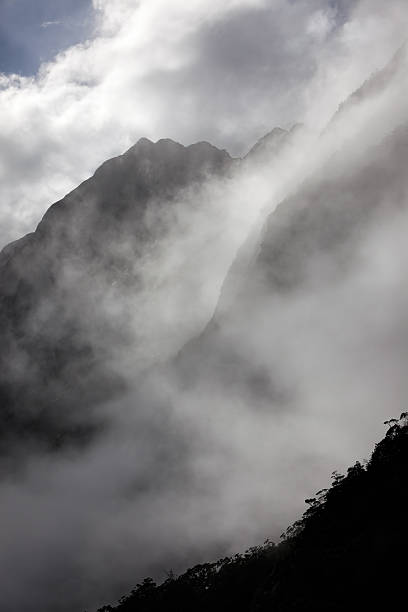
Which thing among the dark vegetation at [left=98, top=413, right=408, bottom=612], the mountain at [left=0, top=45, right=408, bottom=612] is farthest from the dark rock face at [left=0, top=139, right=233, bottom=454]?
the dark vegetation at [left=98, top=413, right=408, bottom=612]

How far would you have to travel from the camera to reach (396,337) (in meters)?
101

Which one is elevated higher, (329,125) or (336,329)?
(329,125)

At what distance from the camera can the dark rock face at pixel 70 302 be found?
172500 millimetres

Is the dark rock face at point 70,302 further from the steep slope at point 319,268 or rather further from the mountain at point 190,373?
the steep slope at point 319,268

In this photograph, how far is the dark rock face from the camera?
172m

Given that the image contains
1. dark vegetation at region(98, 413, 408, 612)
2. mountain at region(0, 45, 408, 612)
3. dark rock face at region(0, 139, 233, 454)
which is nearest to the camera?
dark vegetation at region(98, 413, 408, 612)

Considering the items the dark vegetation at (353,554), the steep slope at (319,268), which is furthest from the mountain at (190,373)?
the dark vegetation at (353,554)

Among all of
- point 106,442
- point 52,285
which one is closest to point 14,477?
point 106,442

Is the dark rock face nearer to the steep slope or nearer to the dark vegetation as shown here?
the steep slope

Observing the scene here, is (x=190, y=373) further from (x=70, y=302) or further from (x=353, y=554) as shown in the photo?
(x=353, y=554)

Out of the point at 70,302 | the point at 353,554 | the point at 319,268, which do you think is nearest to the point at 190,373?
the point at 319,268

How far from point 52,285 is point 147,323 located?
145ft

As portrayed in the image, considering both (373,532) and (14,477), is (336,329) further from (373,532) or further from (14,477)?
(14,477)

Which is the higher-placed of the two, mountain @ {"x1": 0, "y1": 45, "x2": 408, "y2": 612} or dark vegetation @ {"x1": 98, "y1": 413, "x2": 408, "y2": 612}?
mountain @ {"x1": 0, "y1": 45, "x2": 408, "y2": 612}
